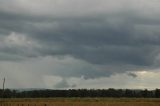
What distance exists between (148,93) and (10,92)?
190 ft

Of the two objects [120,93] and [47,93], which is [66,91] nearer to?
[47,93]

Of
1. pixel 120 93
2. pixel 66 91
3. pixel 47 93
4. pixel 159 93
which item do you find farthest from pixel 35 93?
pixel 159 93

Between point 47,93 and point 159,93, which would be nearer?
point 159,93

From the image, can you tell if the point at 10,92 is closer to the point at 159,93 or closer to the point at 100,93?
the point at 100,93

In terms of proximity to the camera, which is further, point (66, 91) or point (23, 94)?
point (66, 91)

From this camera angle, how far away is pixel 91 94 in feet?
607

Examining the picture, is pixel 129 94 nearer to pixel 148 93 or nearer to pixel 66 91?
pixel 148 93

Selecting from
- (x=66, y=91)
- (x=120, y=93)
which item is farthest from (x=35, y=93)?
(x=120, y=93)

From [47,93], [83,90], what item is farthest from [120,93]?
[47,93]

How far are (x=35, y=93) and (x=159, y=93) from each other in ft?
166

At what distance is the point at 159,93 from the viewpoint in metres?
170

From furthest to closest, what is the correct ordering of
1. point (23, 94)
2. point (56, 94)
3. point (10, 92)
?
point (56, 94) → point (23, 94) → point (10, 92)

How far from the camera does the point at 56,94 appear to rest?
18762cm

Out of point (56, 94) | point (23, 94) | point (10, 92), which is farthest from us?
point (56, 94)
